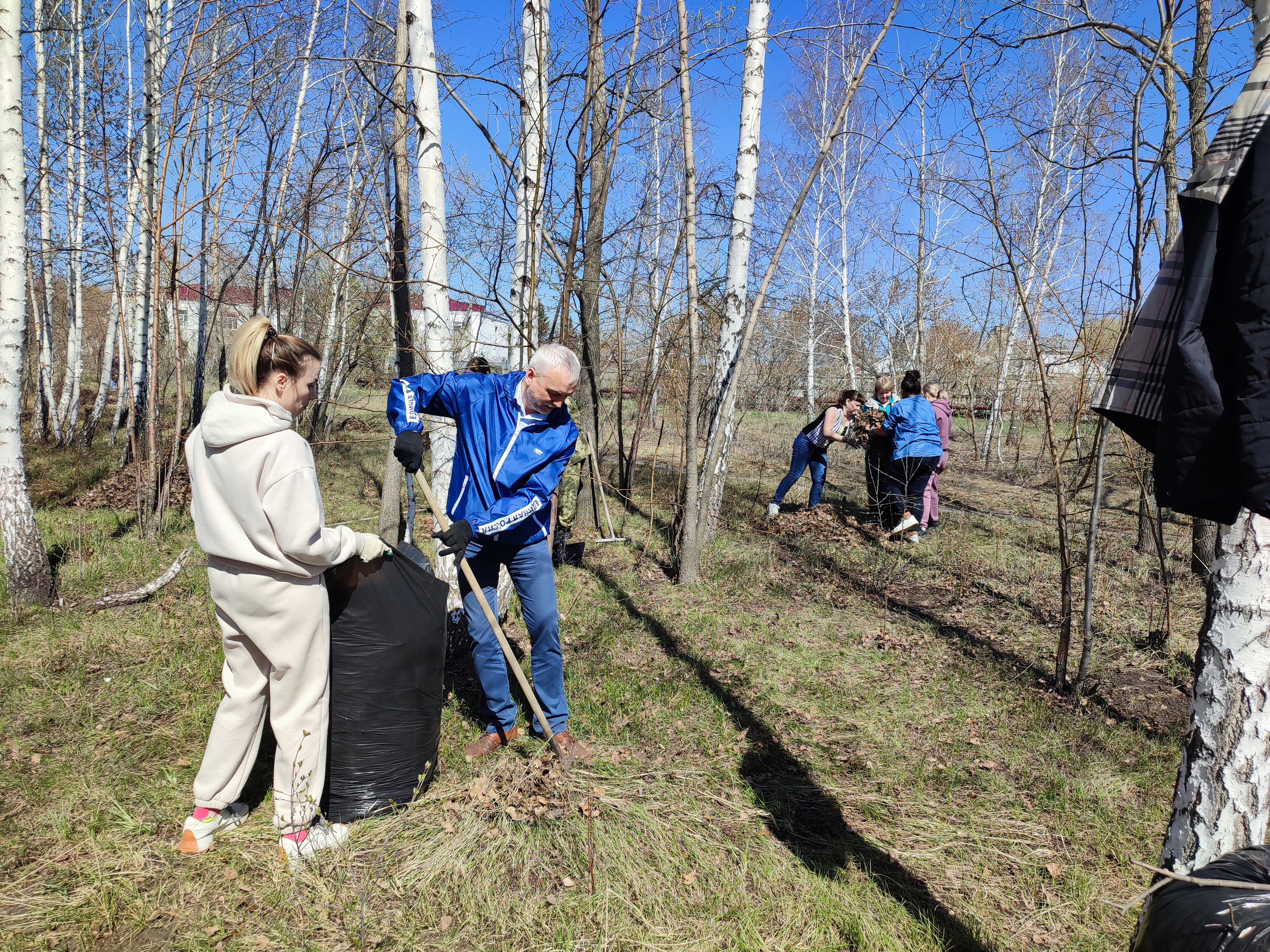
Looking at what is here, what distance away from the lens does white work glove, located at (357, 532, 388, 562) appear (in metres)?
2.55

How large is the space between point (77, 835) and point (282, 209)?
942 centimetres

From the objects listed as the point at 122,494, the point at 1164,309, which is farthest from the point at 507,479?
the point at 122,494

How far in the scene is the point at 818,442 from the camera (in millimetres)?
8188

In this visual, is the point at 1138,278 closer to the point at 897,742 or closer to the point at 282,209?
the point at 897,742

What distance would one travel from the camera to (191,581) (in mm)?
5168

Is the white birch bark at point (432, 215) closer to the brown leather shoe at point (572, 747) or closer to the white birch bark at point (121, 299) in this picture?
the brown leather shoe at point (572, 747)

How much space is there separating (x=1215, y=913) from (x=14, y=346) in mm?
6269

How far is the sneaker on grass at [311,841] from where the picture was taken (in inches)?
98.8

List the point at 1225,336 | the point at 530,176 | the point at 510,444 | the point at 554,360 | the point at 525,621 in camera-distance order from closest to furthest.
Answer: the point at 1225,336, the point at 554,360, the point at 510,444, the point at 525,621, the point at 530,176

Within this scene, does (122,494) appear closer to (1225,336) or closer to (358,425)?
(358,425)

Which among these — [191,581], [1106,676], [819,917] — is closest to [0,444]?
[191,581]

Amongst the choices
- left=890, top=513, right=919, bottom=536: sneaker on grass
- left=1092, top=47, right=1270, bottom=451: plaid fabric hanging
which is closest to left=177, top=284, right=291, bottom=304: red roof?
left=1092, top=47, right=1270, bottom=451: plaid fabric hanging

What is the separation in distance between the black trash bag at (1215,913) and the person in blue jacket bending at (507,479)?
2.15 meters

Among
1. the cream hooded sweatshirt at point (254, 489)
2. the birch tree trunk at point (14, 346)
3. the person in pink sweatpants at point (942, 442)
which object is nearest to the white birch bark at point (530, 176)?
the cream hooded sweatshirt at point (254, 489)
